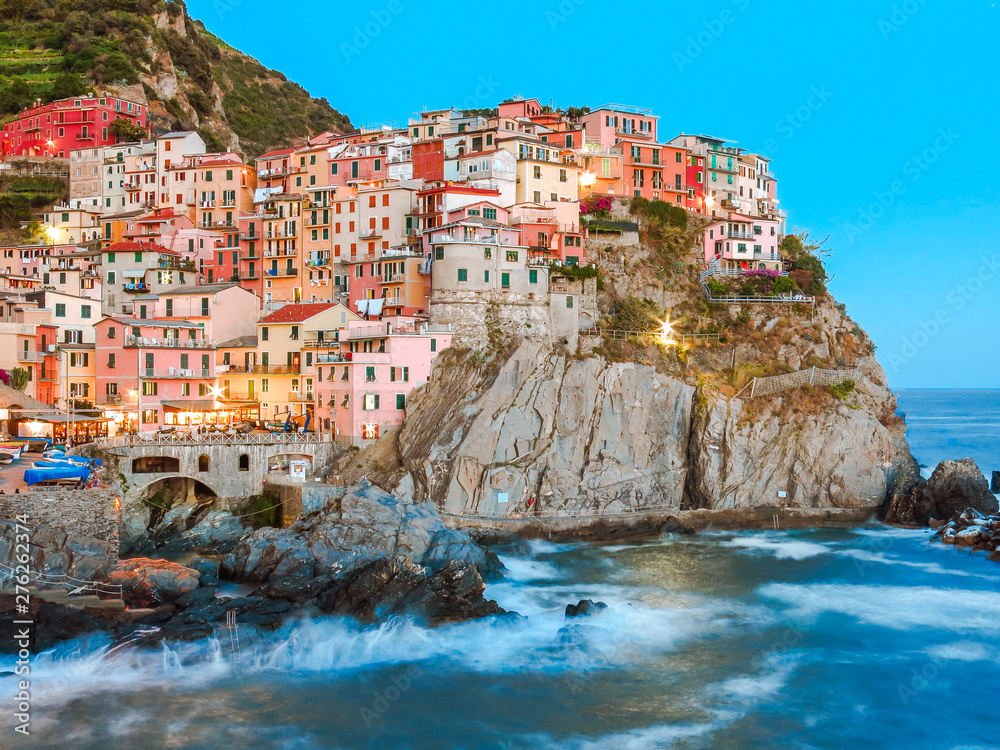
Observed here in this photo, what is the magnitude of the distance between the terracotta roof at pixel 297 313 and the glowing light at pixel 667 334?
2280 centimetres

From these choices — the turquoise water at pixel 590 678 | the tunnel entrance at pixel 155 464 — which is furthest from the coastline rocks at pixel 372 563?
the tunnel entrance at pixel 155 464

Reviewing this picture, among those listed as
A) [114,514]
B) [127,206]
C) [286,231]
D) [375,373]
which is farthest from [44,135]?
[114,514]

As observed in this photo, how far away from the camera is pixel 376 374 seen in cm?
5531

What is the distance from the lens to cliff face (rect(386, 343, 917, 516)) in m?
51.4

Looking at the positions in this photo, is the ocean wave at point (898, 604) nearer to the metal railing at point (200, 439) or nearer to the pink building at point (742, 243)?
the metal railing at point (200, 439)

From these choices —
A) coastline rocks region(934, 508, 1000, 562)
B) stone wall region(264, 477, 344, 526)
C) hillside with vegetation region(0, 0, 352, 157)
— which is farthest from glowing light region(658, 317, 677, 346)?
hillside with vegetation region(0, 0, 352, 157)

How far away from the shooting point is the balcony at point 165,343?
2324 inches

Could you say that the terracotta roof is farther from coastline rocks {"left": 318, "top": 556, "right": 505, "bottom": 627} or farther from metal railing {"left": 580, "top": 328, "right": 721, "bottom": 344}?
coastline rocks {"left": 318, "top": 556, "right": 505, "bottom": 627}

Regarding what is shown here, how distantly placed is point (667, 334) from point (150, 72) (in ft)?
274

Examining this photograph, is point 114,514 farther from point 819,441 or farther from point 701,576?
point 819,441

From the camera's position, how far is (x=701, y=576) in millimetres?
44094

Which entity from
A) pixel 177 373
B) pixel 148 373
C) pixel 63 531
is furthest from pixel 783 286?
pixel 63 531

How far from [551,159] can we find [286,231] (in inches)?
870

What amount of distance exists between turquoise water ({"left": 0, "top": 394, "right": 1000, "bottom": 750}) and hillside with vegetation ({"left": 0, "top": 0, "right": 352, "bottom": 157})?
3324 inches
